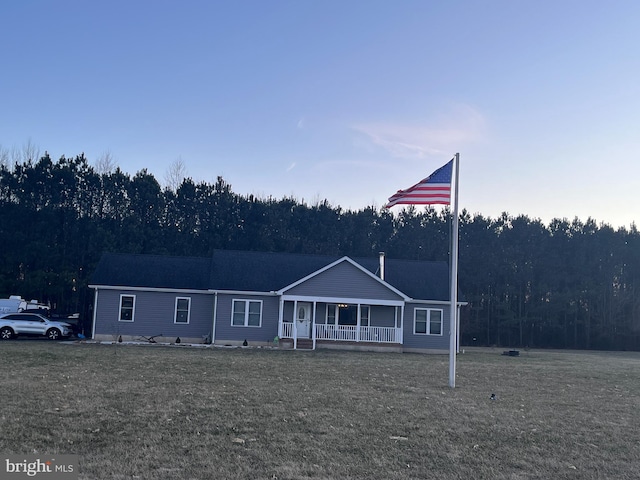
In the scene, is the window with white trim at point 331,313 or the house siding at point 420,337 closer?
the house siding at point 420,337

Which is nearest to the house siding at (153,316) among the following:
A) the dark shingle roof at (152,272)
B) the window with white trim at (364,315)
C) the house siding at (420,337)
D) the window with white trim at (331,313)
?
the dark shingle roof at (152,272)

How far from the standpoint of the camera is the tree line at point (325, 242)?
4306 cm

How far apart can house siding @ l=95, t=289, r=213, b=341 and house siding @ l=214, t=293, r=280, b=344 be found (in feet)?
3.52

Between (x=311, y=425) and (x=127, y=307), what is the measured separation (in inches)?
930

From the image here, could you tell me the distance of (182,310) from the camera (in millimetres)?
31297

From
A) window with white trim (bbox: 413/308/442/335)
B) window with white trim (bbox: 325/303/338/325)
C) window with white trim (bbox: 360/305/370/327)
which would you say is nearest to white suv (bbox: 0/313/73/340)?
window with white trim (bbox: 325/303/338/325)

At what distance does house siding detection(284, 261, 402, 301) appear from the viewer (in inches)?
1204

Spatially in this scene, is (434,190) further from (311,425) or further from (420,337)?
(420,337)

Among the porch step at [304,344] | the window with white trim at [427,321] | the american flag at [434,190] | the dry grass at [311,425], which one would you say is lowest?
the dry grass at [311,425]

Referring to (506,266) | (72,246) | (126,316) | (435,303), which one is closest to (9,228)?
(72,246)

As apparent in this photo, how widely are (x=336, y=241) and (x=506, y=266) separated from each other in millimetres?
14456

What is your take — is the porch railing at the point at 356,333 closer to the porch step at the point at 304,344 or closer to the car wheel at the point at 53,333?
the porch step at the point at 304,344

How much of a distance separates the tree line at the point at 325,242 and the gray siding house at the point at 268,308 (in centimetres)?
1107

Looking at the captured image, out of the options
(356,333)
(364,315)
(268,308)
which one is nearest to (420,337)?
(364,315)
